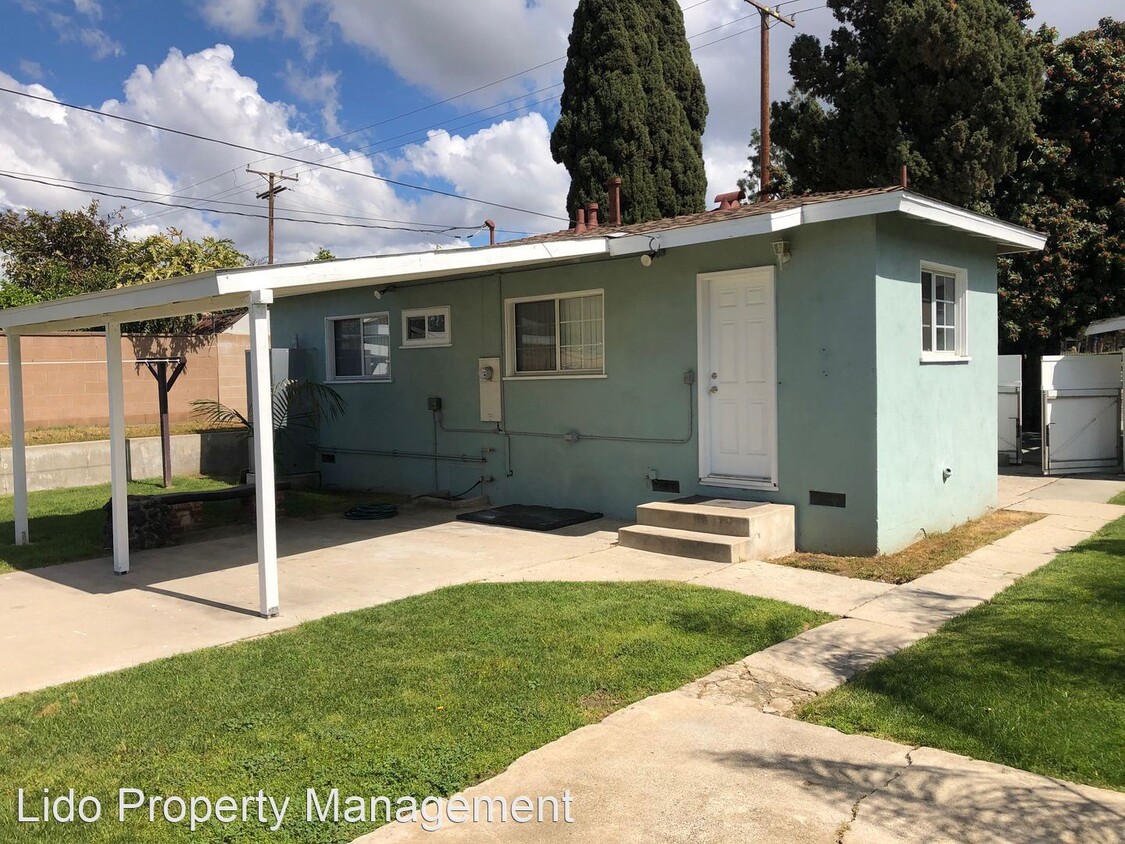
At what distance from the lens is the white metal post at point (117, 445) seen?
22.3ft

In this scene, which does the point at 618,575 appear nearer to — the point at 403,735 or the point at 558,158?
the point at 403,735

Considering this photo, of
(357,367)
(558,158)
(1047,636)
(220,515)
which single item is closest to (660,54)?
(558,158)

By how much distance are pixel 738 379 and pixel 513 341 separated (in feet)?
10.3

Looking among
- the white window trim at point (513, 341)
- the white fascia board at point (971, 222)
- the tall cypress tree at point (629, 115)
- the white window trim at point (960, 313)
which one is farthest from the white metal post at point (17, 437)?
the tall cypress tree at point (629, 115)

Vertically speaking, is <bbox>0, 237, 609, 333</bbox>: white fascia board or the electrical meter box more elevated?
<bbox>0, 237, 609, 333</bbox>: white fascia board

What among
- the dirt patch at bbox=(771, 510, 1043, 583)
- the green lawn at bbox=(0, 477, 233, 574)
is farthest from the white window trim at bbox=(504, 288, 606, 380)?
the green lawn at bbox=(0, 477, 233, 574)

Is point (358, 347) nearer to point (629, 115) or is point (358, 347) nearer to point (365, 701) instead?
point (365, 701)

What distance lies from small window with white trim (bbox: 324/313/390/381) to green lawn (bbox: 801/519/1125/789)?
340 inches

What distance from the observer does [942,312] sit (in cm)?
853

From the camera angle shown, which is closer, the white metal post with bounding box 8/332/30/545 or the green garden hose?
the white metal post with bounding box 8/332/30/545

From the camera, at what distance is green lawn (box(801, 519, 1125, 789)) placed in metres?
3.46

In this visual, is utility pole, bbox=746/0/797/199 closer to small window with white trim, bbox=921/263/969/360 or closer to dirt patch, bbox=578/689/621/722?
small window with white trim, bbox=921/263/969/360

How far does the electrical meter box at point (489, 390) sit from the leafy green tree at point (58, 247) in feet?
52.2

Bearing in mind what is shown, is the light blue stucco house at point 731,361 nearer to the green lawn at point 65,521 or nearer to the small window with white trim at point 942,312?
the small window with white trim at point 942,312
